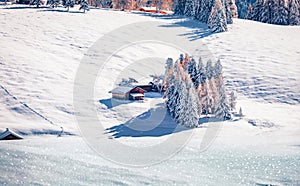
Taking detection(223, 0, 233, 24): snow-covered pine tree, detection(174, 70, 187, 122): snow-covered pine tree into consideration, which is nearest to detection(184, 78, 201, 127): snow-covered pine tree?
detection(174, 70, 187, 122): snow-covered pine tree

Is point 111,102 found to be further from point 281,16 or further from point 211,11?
point 281,16

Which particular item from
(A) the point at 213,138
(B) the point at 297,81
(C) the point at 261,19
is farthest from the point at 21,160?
(C) the point at 261,19

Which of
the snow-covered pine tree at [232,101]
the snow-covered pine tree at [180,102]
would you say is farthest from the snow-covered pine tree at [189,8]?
the snow-covered pine tree at [180,102]

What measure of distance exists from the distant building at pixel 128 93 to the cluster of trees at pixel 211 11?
2734cm

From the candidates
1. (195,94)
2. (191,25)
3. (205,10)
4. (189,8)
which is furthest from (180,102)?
(189,8)

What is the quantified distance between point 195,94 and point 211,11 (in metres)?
36.5

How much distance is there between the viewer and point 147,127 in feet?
131

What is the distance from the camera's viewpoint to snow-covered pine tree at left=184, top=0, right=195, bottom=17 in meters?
81.3

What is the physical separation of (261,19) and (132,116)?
175ft

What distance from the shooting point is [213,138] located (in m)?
A: 37.9

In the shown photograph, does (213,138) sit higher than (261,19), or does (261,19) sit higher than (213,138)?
(261,19)

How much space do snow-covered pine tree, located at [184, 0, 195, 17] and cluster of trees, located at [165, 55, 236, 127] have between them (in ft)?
122

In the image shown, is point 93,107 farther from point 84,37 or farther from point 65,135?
point 84,37

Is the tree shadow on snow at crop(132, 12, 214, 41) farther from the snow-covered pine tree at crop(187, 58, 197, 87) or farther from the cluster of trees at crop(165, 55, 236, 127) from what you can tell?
the cluster of trees at crop(165, 55, 236, 127)
